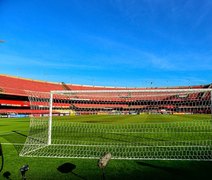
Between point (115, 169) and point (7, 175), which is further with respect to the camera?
point (115, 169)

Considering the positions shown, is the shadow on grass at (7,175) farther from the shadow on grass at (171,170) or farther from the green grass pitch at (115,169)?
the shadow on grass at (171,170)

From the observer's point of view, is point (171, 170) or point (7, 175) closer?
point (7, 175)

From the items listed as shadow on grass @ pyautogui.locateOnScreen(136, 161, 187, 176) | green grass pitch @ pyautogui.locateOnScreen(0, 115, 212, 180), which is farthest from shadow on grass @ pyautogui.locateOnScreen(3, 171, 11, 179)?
shadow on grass @ pyautogui.locateOnScreen(136, 161, 187, 176)

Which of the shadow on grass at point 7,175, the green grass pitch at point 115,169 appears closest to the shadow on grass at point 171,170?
the green grass pitch at point 115,169

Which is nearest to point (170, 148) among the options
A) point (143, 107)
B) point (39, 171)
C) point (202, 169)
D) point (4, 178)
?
point (202, 169)

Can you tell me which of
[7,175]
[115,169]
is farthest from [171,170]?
[7,175]

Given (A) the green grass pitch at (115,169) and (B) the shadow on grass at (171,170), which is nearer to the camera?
(A) the green grass pitch at (115,169)

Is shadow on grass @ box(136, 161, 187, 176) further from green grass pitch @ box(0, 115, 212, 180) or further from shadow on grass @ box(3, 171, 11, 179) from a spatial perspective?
shadow on grass @ box(3, 171, 11, 179)

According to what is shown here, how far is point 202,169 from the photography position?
18.7 ft

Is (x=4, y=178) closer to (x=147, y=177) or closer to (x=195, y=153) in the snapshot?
(x=147, y=177)

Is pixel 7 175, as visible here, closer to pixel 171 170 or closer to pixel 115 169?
pixel 115 169

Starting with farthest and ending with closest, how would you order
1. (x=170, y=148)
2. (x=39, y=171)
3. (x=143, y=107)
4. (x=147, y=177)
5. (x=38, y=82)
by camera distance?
(x=38, y=82), (x=143, y=107), (x=170, y=148), (x=39, y=171), (x=147, y=177)

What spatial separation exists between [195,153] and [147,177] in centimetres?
297

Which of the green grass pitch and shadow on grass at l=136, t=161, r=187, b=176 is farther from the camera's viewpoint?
shadow on grass at l=136, t=161, r=187, b=176
